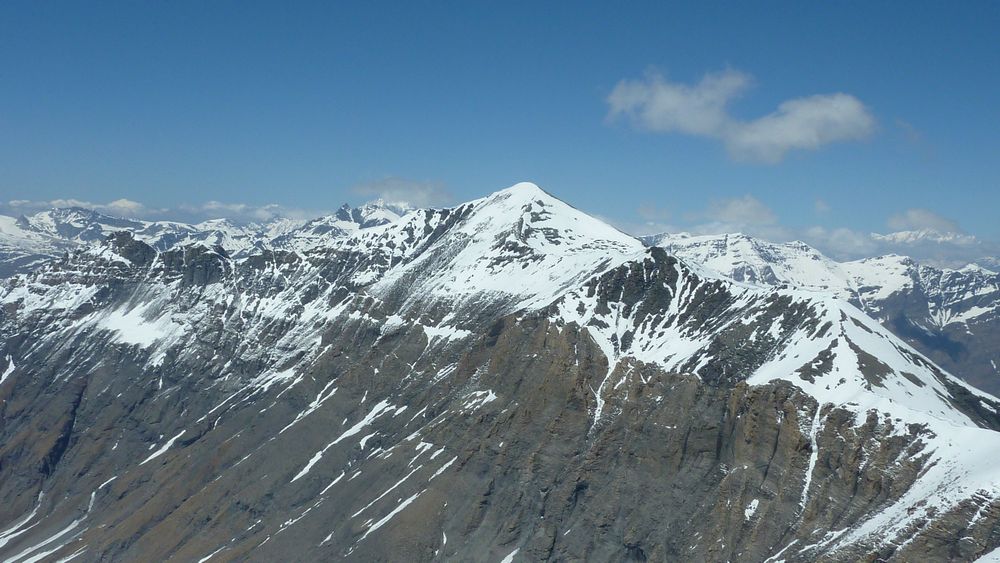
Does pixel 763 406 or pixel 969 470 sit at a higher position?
pixel 763 406

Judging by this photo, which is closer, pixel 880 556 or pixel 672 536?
pixel 880 556

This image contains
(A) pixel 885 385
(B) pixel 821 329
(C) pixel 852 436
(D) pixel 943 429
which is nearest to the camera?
(D) pixel 943 429

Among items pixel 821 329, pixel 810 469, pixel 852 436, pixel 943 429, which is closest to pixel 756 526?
pixel 810 469

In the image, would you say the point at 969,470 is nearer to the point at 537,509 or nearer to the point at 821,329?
the point at 821,329

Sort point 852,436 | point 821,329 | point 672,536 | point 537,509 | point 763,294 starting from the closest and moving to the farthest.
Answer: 1. point 852,436
2. point 672,536
3. point 821,329
4. point 537,509
5. point 763,294

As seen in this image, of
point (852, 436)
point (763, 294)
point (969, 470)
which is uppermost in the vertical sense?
point (763, 294)

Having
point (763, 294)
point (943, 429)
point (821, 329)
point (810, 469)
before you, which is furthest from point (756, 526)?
point (763, 294)

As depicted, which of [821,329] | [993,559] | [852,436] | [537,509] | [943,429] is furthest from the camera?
[537,509]

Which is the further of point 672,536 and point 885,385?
point 672,536

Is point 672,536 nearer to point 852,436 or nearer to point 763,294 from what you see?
point 852,436
